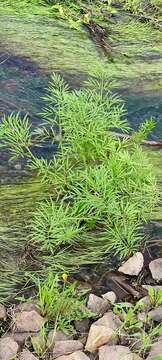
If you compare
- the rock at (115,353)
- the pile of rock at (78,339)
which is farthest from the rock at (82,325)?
the rock at (115,353)

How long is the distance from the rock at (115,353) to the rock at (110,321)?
0.08 m

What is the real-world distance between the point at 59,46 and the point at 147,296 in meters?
1.91

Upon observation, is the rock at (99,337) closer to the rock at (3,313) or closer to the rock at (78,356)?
the rock at (78,356)

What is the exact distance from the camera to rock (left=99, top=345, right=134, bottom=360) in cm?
196

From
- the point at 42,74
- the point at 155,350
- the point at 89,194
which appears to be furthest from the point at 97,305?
the point at 42,74

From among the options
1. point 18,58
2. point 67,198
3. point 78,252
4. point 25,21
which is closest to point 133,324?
point 78,252

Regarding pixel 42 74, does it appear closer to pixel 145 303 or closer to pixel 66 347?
pixel 145 303

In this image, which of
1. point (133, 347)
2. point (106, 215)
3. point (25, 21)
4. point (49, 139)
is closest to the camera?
point (133, 347)

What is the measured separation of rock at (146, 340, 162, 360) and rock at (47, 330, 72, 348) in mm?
281

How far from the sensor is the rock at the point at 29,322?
6.72 ft

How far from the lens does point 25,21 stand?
12.7 feet

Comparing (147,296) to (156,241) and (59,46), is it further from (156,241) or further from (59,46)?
(59,46)

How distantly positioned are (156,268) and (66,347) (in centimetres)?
51

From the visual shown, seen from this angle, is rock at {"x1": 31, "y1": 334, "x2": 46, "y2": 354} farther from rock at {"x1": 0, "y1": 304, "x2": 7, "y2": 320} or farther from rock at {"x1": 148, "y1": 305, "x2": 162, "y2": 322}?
rock at {"x1": 148, "y1": 305, "x2": 162, "y2": 322}
